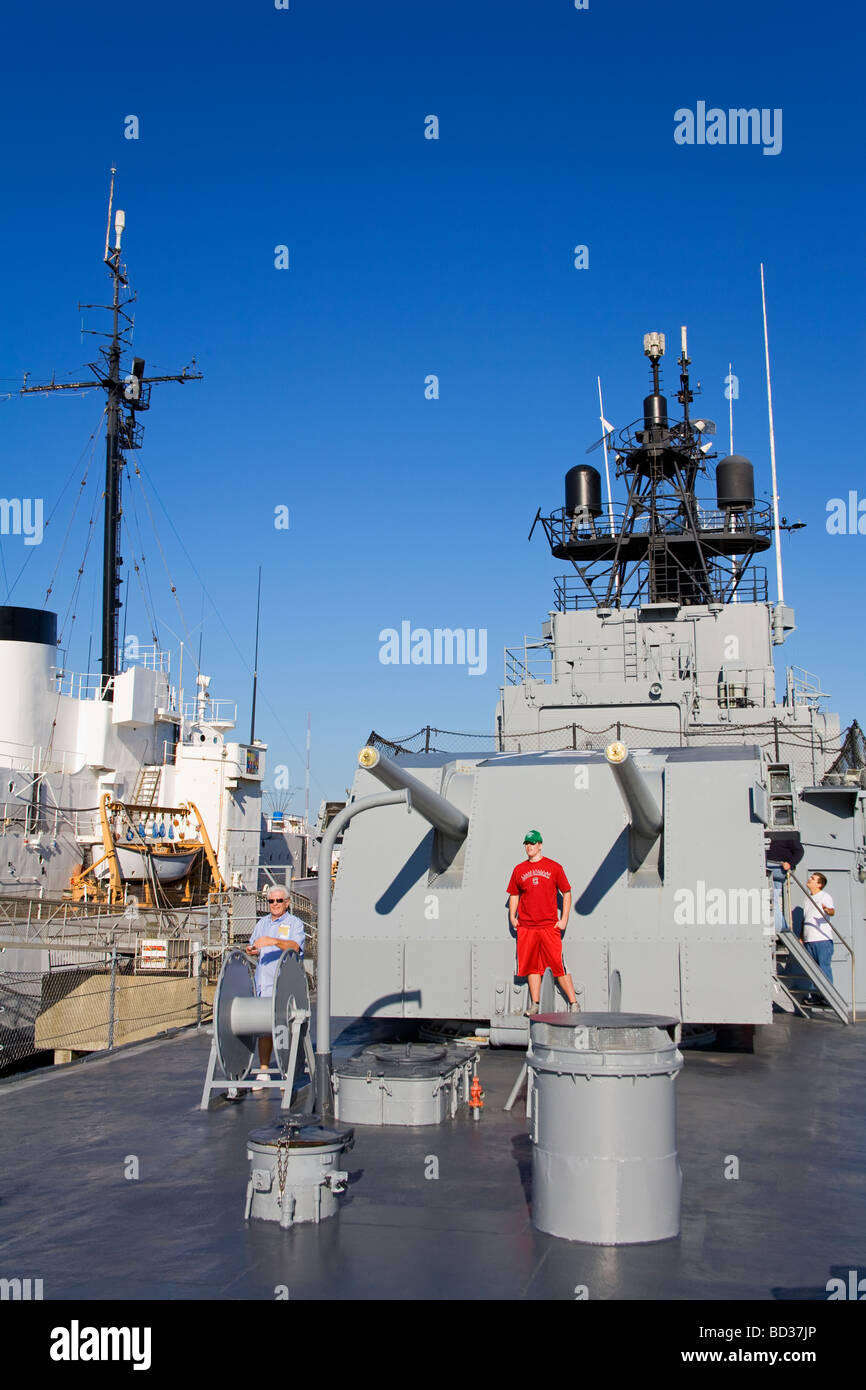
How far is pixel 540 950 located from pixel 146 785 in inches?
744

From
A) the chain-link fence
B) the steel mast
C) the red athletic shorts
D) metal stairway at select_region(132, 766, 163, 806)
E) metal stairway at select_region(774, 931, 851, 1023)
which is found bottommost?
the chain-link fence

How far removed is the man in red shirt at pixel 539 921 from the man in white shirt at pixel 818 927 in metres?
4.45

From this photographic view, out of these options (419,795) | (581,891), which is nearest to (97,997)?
(581,891)

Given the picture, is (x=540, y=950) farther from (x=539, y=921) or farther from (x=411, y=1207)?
(x=411, y=1207)

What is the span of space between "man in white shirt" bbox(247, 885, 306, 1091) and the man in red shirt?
1.34 meters

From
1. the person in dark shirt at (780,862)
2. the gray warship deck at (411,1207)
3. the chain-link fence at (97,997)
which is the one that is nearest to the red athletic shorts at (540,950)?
the gray warship deck at (411,1207)

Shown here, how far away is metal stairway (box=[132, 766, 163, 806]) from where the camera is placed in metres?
24.3

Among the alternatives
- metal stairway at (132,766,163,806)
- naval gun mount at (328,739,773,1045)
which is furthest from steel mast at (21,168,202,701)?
naval gun mount at (328,739,773,1045)

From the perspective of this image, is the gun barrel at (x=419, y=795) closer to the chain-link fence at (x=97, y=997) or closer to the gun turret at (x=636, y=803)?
the gun turret at (x=636, y=803)

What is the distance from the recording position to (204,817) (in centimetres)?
2547

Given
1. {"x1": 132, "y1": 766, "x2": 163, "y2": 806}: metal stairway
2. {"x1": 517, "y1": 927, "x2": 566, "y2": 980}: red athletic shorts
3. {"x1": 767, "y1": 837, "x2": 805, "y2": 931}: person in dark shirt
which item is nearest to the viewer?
{"x1": 517, "y1": 927, "x2": 566, "y2": 980}: red athletic shorts

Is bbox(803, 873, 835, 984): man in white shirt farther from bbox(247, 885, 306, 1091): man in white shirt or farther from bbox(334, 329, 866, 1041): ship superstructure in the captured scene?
bbox(247, 885, 306, 1091): man in white shirt
